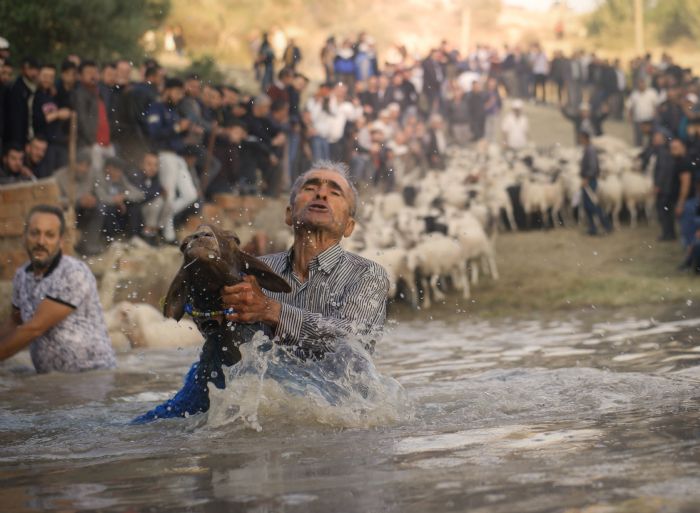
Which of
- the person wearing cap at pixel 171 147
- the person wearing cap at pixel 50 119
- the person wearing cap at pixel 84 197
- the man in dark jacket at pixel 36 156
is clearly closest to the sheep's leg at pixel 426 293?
the person wearing cap at pixel 171 147

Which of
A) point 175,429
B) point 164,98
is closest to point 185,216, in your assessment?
point 164,98

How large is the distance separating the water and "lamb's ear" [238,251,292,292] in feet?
1.49

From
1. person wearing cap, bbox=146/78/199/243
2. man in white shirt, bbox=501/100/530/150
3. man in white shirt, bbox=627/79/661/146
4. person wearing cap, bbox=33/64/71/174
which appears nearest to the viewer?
person wearing cap, bbox=33/64/71/174

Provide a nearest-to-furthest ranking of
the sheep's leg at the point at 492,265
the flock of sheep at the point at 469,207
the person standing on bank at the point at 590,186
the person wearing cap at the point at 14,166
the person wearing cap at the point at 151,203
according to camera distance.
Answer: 1. the person wearing cap at the point at 14,166
2. the person wearing cap at the point at 151,203
3. the flock of sheep at the point at 469,207
4. the sheep's leg at the point at 492,265
5. the person standing on bank at the point at 590,186

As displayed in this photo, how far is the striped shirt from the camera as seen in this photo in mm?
5984

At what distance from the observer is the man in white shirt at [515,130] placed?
27766mm

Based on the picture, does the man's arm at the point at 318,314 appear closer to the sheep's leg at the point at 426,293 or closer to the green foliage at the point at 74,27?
the sheep's leg at the point at 426,293

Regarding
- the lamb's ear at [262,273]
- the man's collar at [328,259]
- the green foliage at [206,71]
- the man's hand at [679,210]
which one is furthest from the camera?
the green foliage at [206,71]

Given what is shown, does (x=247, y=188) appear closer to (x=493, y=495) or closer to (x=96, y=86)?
(x=96, y=86)

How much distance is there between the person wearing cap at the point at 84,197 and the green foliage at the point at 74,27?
851 centimetres

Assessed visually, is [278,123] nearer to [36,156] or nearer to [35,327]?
[36,156]

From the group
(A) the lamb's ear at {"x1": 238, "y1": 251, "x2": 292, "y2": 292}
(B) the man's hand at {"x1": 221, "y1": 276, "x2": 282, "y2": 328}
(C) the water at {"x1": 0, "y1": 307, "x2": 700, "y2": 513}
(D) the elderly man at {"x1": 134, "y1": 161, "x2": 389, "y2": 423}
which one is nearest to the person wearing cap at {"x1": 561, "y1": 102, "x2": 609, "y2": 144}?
(C) the water at {"x1": 0, "y1": 307, "x2": 700, "y2": 513}

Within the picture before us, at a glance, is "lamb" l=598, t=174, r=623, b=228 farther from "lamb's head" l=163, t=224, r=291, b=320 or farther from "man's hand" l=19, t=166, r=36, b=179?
"lamb's head" l=163, t=224, r=291, b=320

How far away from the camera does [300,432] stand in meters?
5.90
